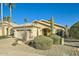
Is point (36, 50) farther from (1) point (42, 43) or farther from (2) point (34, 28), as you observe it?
(2) point (34, 28)

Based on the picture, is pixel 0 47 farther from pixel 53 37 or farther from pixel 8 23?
pixel 8 23

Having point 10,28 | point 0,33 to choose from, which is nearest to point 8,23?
point 10,28

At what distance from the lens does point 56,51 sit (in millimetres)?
11898

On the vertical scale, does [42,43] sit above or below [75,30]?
below

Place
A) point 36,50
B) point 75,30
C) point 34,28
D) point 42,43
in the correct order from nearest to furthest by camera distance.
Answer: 1. point 36,50
2. point 42,43
3. point 75,30
4. point 34,28

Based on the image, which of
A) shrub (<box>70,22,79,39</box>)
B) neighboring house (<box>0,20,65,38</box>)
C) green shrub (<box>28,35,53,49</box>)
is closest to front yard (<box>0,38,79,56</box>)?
green shrub (<box>28,35,53,49</box>)

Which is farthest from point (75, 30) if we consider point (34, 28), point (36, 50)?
point (34, 28)

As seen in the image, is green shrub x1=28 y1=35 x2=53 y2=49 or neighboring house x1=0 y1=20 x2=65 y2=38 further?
neighboring house x1=0 y1=20 x2=65 y2=38

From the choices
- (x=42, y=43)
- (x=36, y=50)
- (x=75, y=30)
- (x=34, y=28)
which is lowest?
(x=36, y=50)

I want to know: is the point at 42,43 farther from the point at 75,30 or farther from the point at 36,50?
the point at 75,30

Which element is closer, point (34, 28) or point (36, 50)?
point (36, 50)

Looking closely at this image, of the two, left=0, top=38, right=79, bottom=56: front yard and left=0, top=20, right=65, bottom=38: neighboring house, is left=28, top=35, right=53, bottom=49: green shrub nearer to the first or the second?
left=0, top=38, right=79, bottom=56: front yard

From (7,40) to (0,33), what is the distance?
7.89ft

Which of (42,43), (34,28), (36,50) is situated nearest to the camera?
(36,50)
